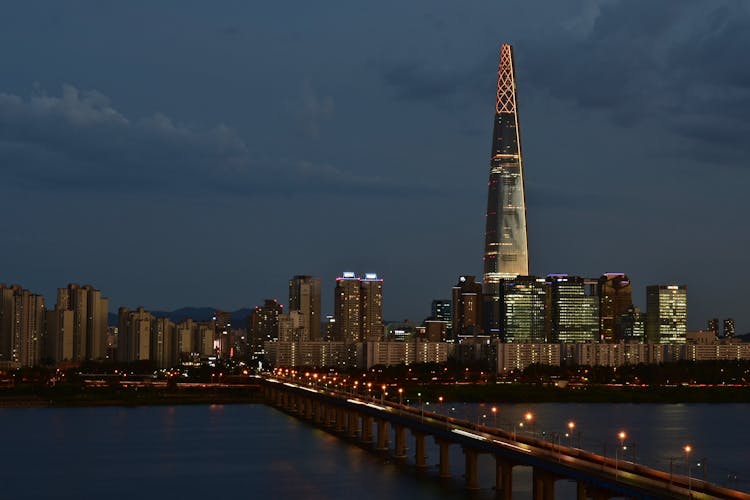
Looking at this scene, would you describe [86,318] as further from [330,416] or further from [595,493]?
[595,493]

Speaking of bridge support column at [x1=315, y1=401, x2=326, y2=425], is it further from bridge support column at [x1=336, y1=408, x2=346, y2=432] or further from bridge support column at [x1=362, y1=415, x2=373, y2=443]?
bridge support column at [x1=362, y1=415, x2=373, y2=443]

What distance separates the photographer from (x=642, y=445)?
54.6 metres

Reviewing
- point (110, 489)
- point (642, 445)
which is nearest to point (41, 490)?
point (110, 489)

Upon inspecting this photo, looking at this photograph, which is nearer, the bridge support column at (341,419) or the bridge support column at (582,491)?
the bridge support column at (582,491)

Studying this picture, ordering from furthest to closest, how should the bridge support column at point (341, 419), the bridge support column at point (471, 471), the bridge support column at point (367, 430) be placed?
the bridge support column at point (341, 419), the bridge support column at point (367, 430), the bridge support column at point (471, 471)

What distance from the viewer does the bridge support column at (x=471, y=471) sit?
127 ft

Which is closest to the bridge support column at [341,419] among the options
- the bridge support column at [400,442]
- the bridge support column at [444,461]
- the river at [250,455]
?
the river at [250,455]

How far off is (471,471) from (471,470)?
4 centimetres

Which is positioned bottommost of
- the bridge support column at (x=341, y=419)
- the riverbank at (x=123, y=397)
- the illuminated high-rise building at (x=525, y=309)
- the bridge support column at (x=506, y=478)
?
the riverbank at (x=123, y=397)

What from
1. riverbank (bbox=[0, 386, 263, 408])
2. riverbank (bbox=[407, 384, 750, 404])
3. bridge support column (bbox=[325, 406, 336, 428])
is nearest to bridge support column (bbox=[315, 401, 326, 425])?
bridge support column (bbox=[325, 406, 336, 428])

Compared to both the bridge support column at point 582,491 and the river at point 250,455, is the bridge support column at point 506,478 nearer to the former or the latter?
the river at point 250,455

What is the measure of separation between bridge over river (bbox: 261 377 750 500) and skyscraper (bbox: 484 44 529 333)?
119244 millimetres

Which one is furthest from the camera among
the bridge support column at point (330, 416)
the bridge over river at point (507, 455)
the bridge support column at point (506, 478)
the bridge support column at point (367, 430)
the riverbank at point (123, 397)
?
the riverbank at point (123, 397)

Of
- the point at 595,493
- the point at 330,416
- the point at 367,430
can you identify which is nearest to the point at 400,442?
the point at 367,430
